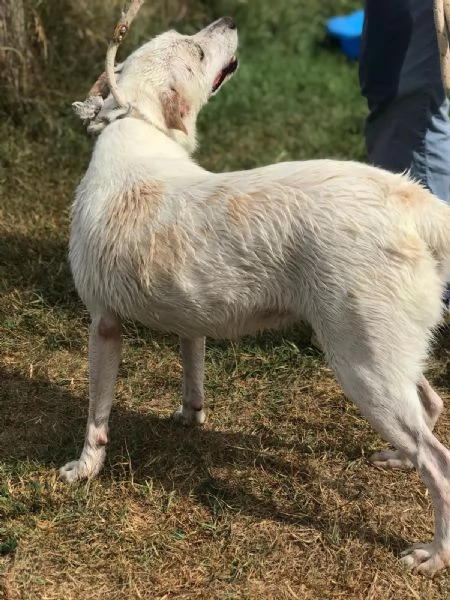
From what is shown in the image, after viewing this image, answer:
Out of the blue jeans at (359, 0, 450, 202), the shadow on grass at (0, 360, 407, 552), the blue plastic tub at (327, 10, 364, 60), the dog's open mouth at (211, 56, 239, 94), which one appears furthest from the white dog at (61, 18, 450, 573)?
the blue plastic tub at (327, 10, 364, 60)

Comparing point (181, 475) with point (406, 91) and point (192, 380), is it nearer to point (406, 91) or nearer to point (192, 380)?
point (192, 380)

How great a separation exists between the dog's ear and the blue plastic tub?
5.65 metres

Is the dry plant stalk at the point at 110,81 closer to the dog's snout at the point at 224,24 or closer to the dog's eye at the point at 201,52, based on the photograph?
the dog's eye at the point at 201,52

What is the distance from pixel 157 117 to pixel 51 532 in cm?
166

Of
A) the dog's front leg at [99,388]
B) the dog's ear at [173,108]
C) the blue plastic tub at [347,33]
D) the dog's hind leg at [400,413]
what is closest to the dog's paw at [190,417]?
the dog's front leg at [99,388]

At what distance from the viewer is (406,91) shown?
4.13m

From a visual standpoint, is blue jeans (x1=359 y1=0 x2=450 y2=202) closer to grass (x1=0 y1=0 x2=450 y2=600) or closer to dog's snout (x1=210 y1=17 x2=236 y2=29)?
dog's snout (x1=210 y1=17 x2=236 y2=29)

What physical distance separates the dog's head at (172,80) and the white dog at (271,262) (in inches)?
0.6

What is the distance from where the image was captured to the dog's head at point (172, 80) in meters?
3.32

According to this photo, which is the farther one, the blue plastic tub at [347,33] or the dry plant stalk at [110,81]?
the blue plastic tub at [347,33]

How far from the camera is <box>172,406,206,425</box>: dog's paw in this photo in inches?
145

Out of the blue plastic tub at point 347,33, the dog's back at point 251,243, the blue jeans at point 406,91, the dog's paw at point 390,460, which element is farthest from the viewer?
the blue plastic tub at point 347,33

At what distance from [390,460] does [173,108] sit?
172 cm

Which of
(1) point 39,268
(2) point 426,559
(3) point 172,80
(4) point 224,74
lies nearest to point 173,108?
(3) point 172,80
